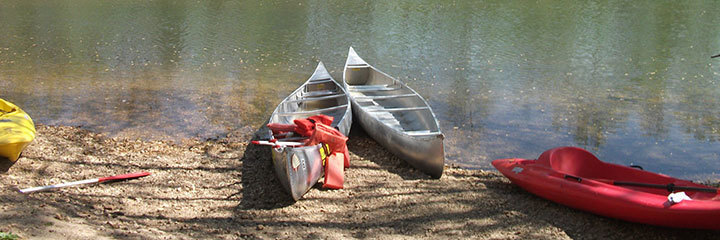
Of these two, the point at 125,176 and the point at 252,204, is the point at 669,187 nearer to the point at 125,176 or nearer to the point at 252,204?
the point at 252,204

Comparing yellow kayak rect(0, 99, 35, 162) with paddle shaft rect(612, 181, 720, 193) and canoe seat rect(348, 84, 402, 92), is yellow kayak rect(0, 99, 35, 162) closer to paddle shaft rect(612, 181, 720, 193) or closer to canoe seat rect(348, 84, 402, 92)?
canoe seat rect(348, 84, 402, 92)

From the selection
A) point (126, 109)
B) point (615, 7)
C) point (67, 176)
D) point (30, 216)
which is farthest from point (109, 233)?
point (615, 7)

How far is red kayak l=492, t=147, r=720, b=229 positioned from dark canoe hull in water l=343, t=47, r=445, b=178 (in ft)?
3.17

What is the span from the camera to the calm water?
1005 centimetres

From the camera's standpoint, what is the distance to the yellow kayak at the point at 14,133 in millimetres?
7406

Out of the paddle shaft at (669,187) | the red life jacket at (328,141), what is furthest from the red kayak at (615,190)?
the red life jacket at (328,141)

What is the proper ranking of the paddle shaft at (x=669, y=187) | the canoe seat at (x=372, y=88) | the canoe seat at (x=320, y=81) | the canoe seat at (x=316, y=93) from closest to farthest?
the paddle shaft at (x=669, y=187) < the canoe seat at (x=316, y=93) < the canoe seat at (x=372, y=88) < the canoe seat at (x=320, y=81)

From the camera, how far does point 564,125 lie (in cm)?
1031

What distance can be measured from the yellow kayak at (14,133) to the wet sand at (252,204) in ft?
0.80

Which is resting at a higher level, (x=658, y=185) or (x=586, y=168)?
(x=658, y=185)

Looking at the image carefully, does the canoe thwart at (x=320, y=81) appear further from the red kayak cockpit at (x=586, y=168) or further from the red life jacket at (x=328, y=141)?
the red kayak cockpit at (x=586, y=168)

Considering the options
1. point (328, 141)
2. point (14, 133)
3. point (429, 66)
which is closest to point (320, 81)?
point (328, 141)

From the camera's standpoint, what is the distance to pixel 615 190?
673 centimetres

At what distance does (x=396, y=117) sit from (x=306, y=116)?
1.58 metres
